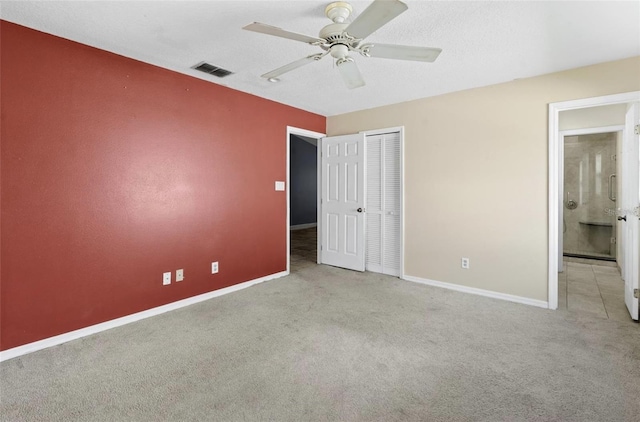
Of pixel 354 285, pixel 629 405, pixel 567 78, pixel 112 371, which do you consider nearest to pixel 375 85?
pixel 567 78

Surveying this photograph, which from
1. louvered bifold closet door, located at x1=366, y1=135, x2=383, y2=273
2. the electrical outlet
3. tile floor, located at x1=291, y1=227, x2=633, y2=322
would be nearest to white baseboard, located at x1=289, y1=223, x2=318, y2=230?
tile floor, located at x1=291, y1=227, x2=633, y2=322

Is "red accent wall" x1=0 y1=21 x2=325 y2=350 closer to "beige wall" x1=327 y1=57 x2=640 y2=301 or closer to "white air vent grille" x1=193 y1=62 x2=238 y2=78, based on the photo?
"white air vent grille" x1=193 y1=62 x2=238 y2=78

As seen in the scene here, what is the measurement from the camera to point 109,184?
8.75 ft

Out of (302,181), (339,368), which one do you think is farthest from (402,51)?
(302,181)

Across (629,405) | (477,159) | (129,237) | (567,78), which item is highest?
(567,78)

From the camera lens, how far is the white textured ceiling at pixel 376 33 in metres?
2.00

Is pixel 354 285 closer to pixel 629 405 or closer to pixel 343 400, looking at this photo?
pixel 343 400

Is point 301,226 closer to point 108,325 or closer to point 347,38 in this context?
point 108,325

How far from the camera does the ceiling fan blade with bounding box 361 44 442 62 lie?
189 cm

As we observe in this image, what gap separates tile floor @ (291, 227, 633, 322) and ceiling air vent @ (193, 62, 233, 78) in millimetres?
2780

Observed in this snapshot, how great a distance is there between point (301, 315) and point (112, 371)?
1.52m

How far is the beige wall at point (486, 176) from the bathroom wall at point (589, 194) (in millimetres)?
3433

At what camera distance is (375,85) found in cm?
346

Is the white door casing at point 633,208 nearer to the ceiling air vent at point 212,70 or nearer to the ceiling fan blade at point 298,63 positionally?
the ceiling fan blade at point 298,63
